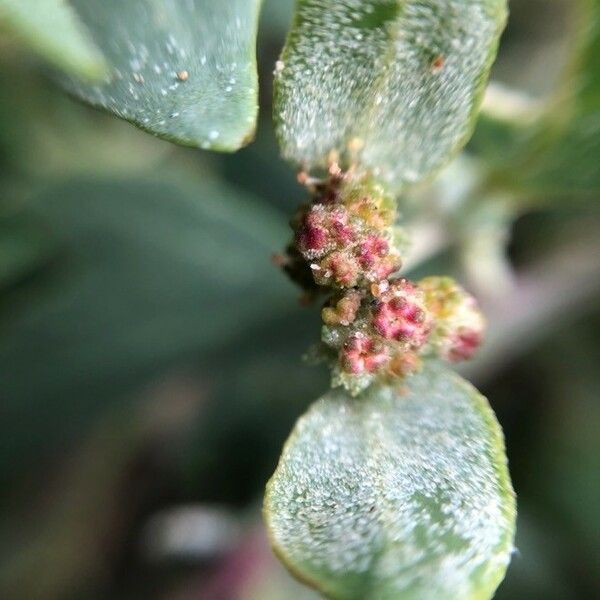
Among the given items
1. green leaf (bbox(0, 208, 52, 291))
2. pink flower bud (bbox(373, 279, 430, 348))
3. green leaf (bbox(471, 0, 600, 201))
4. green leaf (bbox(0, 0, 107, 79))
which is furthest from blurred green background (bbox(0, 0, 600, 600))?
green leaf (bbox(0, 0, 107, 79))

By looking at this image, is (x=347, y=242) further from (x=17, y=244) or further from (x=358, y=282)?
(x=17, y=244)

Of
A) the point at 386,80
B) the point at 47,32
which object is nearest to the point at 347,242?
the point at 386,80

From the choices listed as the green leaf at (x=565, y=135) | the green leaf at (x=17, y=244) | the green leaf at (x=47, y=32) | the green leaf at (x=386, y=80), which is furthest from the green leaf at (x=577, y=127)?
the green leaf at (x=17, y=244)

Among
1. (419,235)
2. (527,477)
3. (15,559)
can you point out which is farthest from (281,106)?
(15,559)

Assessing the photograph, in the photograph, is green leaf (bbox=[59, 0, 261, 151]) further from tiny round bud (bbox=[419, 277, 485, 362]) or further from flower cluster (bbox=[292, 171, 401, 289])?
tiny round bud (bbox=[419, 277, 485, 362])

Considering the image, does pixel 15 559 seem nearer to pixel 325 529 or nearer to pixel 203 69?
pixel 325 529

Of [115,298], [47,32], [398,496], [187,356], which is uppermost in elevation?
[115,298]

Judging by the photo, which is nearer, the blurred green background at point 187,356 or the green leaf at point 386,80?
the green leaf at point 386,80

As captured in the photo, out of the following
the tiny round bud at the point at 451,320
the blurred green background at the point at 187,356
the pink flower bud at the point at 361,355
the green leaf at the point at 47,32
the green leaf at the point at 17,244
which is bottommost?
the pink flower bud at the point at 361,355

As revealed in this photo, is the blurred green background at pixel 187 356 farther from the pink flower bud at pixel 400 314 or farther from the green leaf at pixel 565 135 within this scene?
the pink flower bud at pixel 400 314
